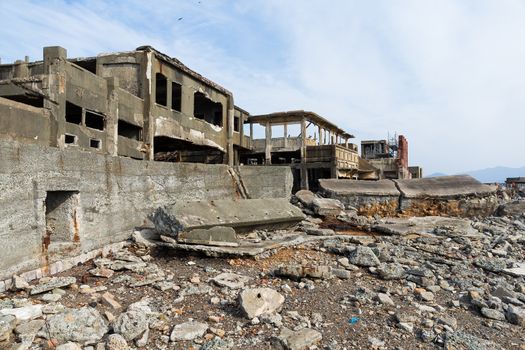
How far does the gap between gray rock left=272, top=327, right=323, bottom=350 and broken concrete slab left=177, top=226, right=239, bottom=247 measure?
2.69m

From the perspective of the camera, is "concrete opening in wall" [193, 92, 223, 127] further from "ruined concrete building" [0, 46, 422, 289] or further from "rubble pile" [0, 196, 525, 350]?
"rubble pile" [0, 196, 525, 350]

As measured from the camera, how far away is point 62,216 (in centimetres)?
531

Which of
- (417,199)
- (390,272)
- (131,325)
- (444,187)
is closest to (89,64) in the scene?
(417,199)

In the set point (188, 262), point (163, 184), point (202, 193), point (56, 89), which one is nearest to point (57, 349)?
point (188, 262)

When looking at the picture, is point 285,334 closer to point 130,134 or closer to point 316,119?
point 130,134

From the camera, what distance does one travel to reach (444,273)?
19.2 feet

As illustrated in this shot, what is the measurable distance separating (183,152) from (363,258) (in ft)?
52.7

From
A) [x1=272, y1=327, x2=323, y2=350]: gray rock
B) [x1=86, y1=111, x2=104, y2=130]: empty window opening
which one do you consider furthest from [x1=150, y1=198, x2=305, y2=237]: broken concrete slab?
[x1=86, y1=111, x2=104, y2=130]: empty window opening

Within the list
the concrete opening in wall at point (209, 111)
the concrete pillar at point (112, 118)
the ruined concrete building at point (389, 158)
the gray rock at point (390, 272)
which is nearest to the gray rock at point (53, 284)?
the gray rock at point (390, 272)

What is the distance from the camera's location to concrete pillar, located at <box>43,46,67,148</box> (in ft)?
→ 35.2

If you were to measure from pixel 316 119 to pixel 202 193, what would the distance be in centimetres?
1635

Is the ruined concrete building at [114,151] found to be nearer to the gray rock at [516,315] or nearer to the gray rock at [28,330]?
the gray rock at [28,330]

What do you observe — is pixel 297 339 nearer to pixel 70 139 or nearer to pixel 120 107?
pixel 70 139

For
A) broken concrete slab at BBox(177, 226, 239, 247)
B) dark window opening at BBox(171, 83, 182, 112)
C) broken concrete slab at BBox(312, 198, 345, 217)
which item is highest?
dark window opening at BBox(171, 83, 182, 112)
